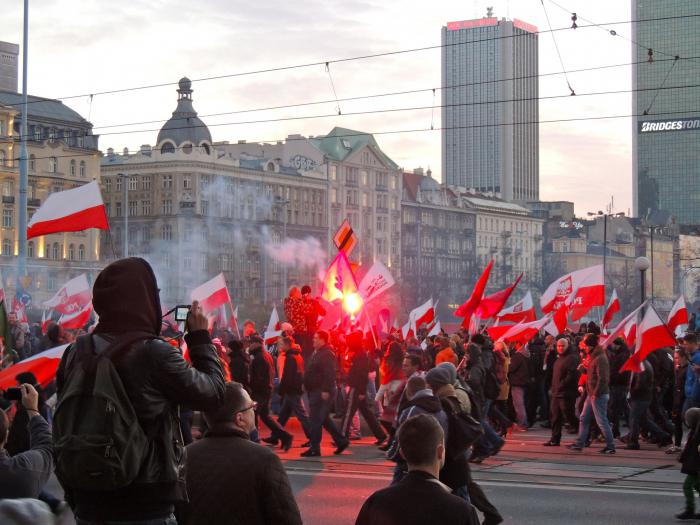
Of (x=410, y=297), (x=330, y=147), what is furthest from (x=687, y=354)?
(x=330, y=147)

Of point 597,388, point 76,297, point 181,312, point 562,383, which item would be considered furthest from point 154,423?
point 76,297

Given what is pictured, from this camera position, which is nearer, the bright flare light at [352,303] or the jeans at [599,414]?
the jeans at [599,414]

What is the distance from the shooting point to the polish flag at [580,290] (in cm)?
2662

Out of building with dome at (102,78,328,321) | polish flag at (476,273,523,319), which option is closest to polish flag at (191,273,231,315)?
polish flag at (476,273,523,319)

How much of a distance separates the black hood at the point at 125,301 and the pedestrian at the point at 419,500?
109 centimetres

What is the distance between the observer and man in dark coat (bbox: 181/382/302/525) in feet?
17.4

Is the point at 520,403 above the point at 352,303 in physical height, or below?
below

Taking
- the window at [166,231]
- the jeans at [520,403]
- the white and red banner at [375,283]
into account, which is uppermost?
the window at [166,231]

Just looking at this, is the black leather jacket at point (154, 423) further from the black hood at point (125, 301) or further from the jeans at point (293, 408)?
the jeans at point (293, 408)

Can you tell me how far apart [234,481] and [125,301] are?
1022 millimetres

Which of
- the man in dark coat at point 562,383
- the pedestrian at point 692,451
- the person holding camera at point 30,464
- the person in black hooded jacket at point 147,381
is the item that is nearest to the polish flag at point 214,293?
the man in dark coat at point 562,383

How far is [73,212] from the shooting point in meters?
17.1

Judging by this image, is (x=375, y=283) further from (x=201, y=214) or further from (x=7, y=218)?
(x=201, y=214)

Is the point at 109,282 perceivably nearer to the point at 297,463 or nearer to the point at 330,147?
the point at 297,463
